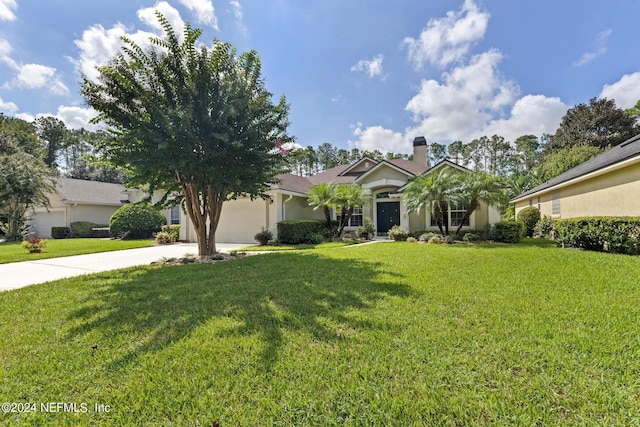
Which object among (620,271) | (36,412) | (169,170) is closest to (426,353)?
(36,412)

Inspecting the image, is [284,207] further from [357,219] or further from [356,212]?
[357,219]

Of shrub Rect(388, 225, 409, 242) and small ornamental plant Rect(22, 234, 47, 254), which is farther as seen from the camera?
shrub Rect(388, 225, 409, 242)

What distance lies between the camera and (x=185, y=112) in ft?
24.7

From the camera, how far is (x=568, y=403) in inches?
82.4

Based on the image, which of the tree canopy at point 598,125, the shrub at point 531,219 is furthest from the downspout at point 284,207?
the tree canopy at point 598,125

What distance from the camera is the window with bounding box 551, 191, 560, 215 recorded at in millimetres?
15312

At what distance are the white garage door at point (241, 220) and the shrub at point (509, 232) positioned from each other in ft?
40.4

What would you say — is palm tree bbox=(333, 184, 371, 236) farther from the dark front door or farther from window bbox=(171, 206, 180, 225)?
window bbox=(171, 206, 180, 225)

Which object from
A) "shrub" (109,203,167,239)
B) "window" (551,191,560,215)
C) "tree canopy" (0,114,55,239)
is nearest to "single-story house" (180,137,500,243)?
"window" (551,191,560,215)

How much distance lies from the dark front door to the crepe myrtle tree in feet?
33.4

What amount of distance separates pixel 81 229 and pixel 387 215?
23.7 m

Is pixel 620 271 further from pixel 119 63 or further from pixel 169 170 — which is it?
pixel 119 63

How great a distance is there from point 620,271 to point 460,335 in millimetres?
6016

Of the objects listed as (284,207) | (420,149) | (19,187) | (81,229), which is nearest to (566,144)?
(420,149)
